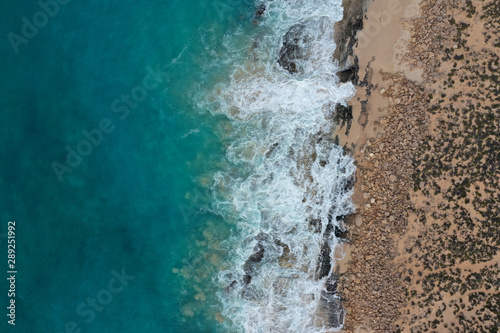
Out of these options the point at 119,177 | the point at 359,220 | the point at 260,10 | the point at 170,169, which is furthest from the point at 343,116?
the point at 119,177

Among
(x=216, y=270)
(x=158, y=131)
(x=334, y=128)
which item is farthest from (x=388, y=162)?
(x=158, y=131)

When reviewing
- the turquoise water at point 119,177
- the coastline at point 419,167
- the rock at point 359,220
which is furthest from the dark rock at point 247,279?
the rock at point 359,220

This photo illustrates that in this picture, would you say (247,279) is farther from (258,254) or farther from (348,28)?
(348,28)

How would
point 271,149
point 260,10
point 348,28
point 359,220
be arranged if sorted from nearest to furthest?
1. point 359,220
2. point 348,28
3. point 271,149
4. point 260,10

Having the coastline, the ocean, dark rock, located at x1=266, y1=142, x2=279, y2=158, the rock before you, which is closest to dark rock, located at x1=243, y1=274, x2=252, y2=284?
the ocean

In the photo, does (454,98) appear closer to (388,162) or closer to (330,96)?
(388,162)

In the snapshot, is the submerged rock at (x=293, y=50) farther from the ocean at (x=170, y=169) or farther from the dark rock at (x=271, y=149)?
the dark rock at (x=271, y=149)
